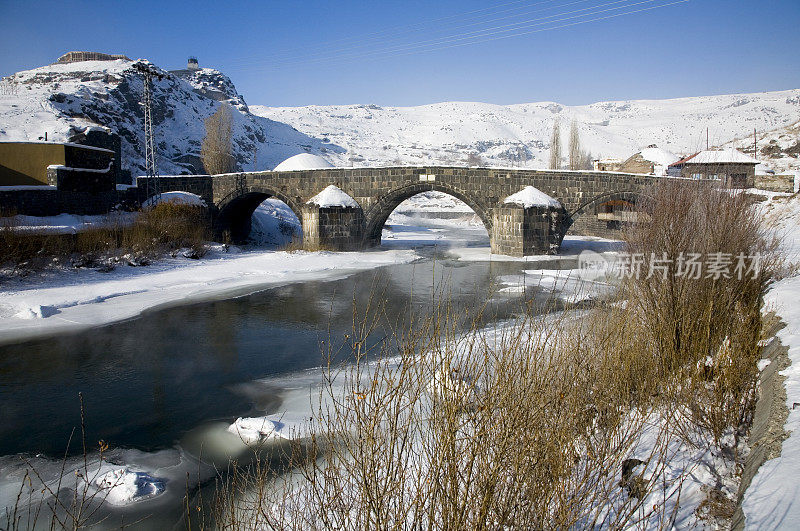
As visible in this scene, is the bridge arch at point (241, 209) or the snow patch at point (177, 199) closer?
the snow patch at point (177, 199)

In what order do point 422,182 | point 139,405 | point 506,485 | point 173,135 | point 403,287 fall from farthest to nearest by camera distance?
point 173,135
point 422,182
point 403,287
point 139,405
point 506,485

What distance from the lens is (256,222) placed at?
33531 millimetres

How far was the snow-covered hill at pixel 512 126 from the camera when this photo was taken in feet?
329

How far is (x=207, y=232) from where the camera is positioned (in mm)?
26672

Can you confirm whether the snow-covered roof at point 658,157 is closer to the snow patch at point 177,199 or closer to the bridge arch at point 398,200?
the bridge arch at point 398,200

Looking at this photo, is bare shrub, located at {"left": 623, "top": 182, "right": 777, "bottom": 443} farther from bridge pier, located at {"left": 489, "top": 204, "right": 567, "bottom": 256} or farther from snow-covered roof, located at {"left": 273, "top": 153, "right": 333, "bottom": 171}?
snow-covered roof, located at {"left": 273, "top": 153, "right": 333, "bottom": 171}

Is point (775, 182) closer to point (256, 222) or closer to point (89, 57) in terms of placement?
point (256, 222)

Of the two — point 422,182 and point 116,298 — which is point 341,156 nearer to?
point 422,182

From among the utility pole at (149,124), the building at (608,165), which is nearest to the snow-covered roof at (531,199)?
the utility pole at (149,124)

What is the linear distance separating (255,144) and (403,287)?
183 ft

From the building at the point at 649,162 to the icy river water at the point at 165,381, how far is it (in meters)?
30.9

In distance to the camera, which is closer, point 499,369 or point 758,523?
point 758,523

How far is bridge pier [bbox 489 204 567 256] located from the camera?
22.9 meters

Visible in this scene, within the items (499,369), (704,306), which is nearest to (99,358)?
(499,369)
